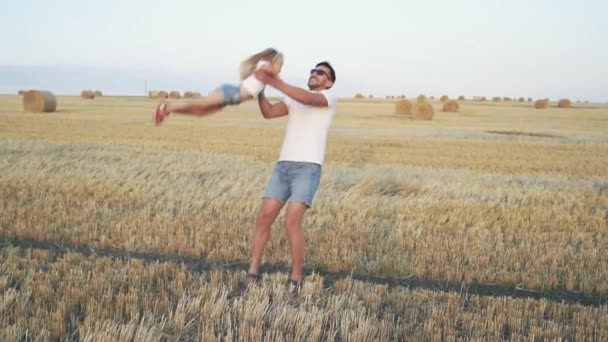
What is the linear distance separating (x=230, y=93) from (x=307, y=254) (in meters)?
2.55

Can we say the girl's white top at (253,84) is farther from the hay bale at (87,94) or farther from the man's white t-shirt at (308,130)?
the hay bale at (87,94)

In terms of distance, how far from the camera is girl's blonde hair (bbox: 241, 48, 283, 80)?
181 inches

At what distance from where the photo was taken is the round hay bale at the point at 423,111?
3625 cm

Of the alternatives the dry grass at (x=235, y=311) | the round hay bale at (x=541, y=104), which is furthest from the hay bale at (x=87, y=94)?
the dry grass at (x=235, y=311)

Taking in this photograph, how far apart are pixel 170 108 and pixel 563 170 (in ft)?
41.6

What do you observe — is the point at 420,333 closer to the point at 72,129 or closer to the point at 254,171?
the point at 254,171

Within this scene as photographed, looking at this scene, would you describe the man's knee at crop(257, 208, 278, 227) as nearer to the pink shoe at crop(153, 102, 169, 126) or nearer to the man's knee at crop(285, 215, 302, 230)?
the man's knee at crop(285, 215, 302, 230)

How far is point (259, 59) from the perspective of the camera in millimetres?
4613

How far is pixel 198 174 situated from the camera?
458 inches

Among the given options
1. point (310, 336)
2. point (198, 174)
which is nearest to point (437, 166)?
point (198, 174)

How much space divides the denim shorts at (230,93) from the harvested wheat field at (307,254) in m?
1.39

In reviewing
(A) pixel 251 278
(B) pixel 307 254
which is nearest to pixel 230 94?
(A) pixel 251 278

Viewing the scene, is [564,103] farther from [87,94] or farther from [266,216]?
[266,216]

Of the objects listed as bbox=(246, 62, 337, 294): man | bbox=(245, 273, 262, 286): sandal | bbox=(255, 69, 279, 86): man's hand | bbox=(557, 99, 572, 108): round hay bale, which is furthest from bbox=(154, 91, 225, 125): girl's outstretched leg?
bbox=(557, 99, 572, 108): round hay bale
